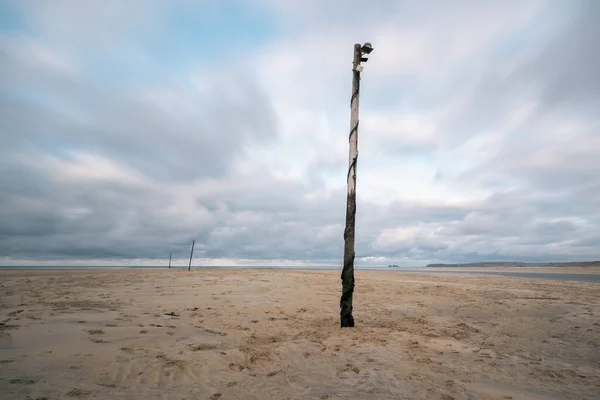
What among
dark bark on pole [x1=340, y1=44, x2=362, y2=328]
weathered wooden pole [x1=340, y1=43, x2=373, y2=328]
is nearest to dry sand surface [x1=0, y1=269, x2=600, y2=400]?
dark bark on pole [x1=340, y1=44, x2=362, y2=328]

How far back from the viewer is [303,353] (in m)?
→ 6.70

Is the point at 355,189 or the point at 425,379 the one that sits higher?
the point at 355,189

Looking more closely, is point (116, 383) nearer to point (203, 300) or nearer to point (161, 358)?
point (161, 358)

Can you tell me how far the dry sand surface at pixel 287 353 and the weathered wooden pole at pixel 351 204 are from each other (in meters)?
0.66

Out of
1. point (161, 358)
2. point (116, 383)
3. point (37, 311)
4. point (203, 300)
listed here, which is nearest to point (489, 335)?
point (161, 358)

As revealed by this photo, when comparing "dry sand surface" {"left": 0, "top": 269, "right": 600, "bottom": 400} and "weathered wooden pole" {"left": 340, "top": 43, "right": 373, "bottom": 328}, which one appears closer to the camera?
"dry sand surface" {"left": 0, "top": 269, "right": 600, "bottom": 400}

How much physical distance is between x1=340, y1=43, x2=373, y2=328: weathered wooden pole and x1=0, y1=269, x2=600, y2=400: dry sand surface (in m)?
0.66

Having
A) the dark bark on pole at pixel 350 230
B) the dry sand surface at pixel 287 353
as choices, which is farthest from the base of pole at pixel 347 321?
the dry sand surface at pixel 287 353

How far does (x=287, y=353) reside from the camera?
263 inches

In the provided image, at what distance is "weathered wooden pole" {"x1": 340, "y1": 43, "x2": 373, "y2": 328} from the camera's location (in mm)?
9117

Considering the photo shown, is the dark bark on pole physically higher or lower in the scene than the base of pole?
higher

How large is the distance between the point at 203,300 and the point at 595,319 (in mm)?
14560

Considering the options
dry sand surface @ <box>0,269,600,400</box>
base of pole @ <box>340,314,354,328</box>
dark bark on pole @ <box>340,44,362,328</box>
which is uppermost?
dark bark on pole @ <box>340,44,362,328</box>

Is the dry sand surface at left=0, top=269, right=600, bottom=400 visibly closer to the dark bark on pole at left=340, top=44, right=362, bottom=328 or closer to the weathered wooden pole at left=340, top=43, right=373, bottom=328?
the dark bark on pole at left=340, top=44, right=362, bottom=328
